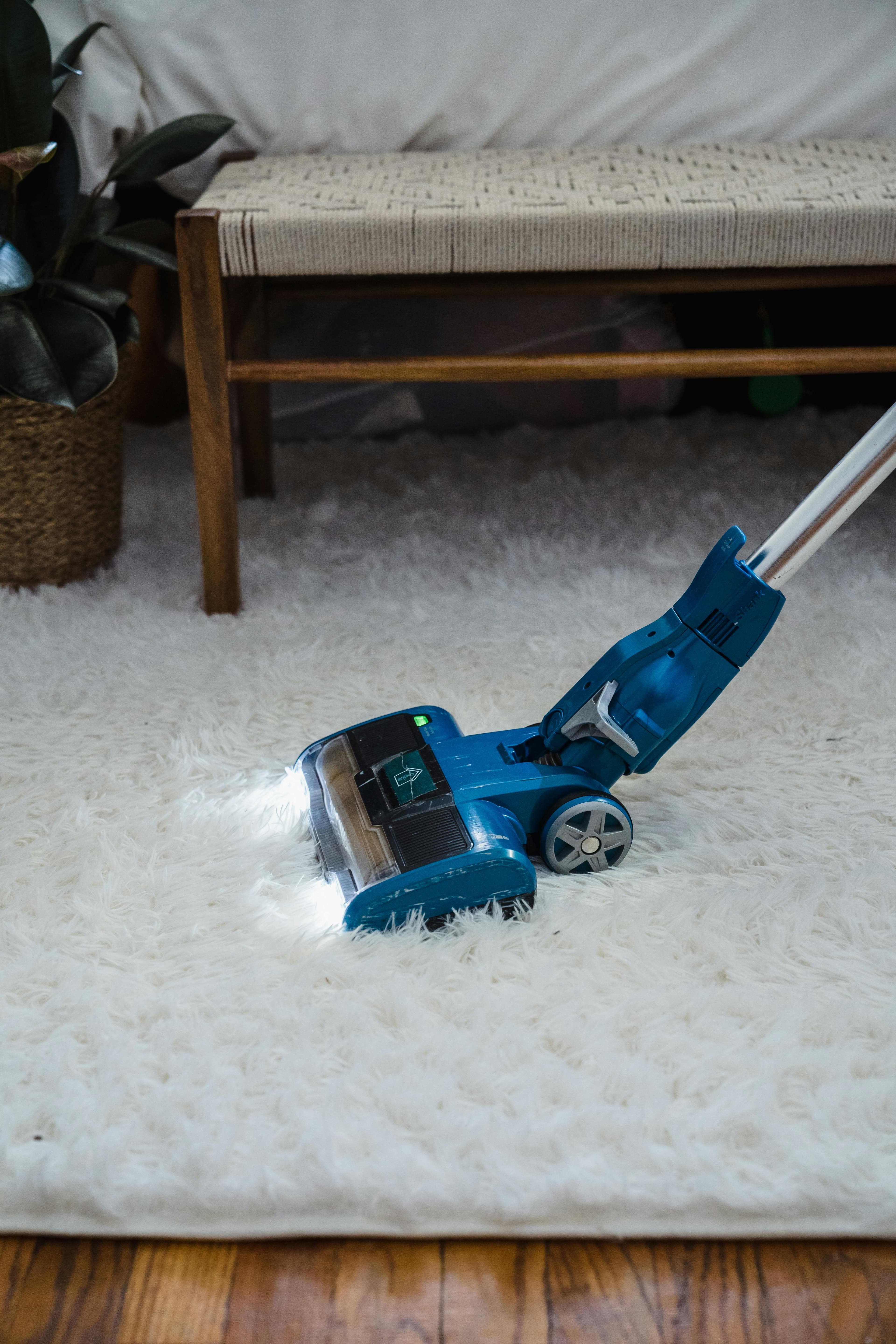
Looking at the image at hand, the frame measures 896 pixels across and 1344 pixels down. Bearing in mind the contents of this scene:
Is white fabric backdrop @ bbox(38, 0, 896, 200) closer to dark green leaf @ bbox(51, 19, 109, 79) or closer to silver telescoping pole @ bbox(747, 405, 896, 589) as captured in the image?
dark green leaf @ bbox(51, 19, 109, 79)

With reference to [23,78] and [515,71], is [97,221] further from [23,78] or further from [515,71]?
[515,71]

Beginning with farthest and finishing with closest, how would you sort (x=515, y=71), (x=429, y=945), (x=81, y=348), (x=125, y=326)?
(x=515, y=71) < (x=125, y=326) < (x=81, y=348) < (x=429, y=945)

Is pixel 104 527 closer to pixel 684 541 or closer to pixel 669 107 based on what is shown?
pixel 684 541

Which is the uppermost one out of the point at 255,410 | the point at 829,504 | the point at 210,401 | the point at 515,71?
the point at 515,71

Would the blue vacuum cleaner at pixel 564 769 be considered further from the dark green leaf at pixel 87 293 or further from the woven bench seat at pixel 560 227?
the dark green leaf at pixel 87 293

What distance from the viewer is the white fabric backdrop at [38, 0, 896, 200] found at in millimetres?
1288

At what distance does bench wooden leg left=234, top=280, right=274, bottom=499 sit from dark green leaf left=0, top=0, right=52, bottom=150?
0.99 ft

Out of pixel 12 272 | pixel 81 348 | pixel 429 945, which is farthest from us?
pixel 81 348

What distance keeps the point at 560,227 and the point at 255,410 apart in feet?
1.83

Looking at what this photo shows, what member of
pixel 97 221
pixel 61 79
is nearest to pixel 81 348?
pixel 97 221

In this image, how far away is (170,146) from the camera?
115 centimetres

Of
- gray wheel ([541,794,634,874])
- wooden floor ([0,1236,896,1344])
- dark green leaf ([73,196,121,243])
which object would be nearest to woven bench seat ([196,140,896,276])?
dark green leaf ([73,196,121,243])

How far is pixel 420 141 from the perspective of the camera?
1.35m

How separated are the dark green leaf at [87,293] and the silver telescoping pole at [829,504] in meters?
0.74
